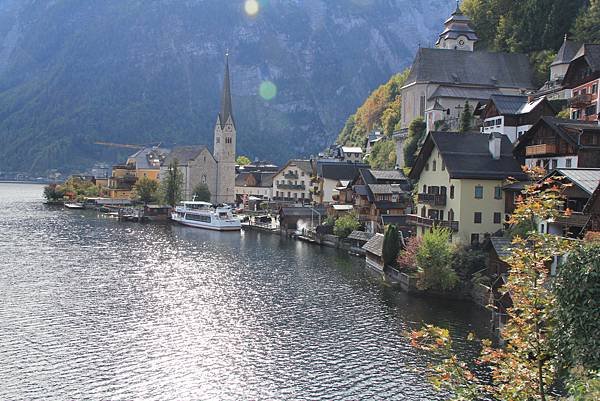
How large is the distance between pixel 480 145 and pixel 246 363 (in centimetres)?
2828

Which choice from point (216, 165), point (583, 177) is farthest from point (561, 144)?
point (216, 165)

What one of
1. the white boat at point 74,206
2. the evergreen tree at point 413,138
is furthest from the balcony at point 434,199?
the white boat at point 74,206

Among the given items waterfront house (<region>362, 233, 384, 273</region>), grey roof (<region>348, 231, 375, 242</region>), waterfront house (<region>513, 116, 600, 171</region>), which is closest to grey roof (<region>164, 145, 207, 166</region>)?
grey roof (<region>348, 231, 375, 242</region>)

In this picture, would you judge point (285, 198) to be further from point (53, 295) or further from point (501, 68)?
point (53, 295)

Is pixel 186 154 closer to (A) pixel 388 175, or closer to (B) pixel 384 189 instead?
(A) pixel 388 175

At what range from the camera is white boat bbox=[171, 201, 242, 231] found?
85.9 m

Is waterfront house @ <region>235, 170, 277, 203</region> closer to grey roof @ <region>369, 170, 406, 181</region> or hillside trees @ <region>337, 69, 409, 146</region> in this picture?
hillside trees @ <region>337, 69, 409, 146</region>

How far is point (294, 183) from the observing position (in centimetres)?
10688

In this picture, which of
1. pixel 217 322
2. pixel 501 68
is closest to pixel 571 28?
pixel 501 68

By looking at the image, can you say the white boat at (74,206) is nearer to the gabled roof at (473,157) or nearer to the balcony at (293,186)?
the balcony at (293,186)

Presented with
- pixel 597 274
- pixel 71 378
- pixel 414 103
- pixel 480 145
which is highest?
pixel 414 103

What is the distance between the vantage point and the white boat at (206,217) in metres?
85.9

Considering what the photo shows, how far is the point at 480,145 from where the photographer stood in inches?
1852

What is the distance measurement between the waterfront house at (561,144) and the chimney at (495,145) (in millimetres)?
1403
